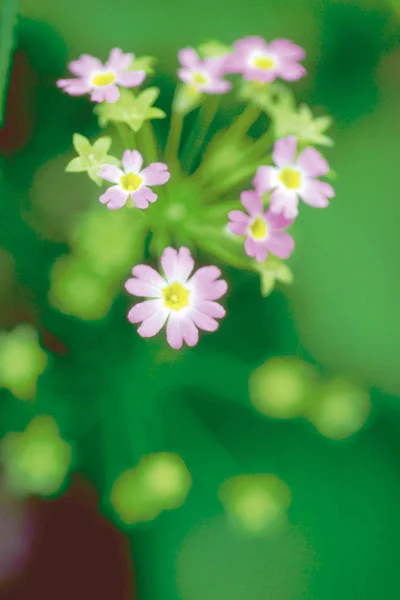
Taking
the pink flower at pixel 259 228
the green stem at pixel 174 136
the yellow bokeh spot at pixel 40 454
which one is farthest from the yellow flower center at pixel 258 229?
the yellow bokeh spot at pixel 40 454

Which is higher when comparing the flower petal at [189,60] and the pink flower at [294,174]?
the flower petal at [189,60]

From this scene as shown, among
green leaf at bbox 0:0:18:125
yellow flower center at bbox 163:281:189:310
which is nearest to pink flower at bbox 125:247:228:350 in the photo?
yellow flower center at bbox 163:281:189:310

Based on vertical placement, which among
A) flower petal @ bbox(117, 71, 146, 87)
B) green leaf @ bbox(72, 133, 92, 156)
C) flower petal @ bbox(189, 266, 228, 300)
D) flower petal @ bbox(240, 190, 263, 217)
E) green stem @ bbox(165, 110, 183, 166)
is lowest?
flower petal @ bbox(189, 266, 228, 300)

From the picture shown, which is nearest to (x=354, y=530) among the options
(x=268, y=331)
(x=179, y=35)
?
(x=268, y=331)

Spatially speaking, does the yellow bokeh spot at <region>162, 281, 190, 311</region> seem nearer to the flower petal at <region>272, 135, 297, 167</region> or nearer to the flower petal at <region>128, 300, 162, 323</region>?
the flower petal at <region>128, 300, 162, 323</region>

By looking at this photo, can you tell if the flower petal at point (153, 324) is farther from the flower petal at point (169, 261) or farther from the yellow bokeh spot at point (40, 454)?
the yellow bokeh spot at point (40, 454)

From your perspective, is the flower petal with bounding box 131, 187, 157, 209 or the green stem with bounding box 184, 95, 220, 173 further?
the green stem with bounding box 184, 95, 220, 173
